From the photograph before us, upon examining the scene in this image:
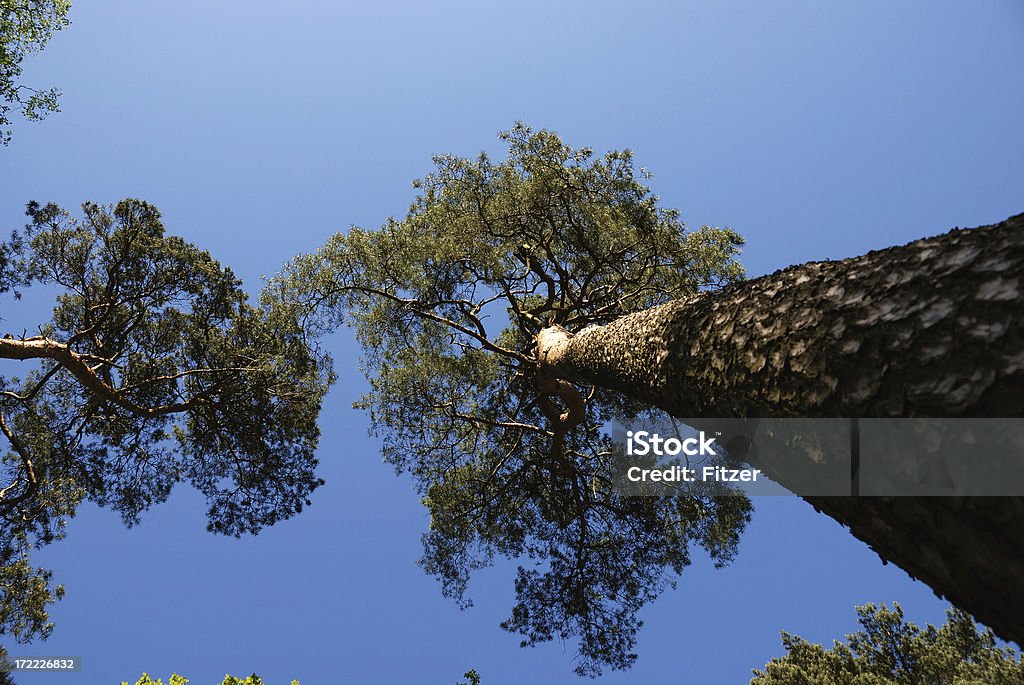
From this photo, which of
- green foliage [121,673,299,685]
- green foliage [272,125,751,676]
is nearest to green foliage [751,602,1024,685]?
green foliage [272,125,751,676]

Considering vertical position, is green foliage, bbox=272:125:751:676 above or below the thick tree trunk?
above

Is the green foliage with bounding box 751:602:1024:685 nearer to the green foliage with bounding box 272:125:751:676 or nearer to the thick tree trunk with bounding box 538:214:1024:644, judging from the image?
the green foliage with bounding box 272:125:751:676

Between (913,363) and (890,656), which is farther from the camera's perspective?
(890,656)

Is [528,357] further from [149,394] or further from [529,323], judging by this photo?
[149,394]

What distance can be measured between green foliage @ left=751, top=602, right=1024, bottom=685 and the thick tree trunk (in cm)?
1088

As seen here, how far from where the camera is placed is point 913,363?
1541mm

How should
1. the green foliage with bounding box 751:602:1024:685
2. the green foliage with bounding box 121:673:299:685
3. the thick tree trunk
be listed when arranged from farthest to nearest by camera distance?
the green foliage with bounding box 751:602:1024:685
the green foliage with bounding box 121:673:299:685
the thick tree trunk

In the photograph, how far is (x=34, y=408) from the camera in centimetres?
1036

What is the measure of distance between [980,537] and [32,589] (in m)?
12.9

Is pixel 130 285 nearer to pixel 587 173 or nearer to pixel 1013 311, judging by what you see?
pixel 587 173

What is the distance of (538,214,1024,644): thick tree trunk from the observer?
1.37 metres

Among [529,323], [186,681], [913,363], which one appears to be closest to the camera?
[913,363]

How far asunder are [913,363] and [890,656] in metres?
13.4

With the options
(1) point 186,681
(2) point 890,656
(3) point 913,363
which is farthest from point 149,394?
(2) point 890,656
